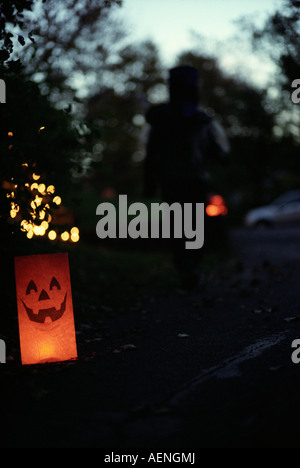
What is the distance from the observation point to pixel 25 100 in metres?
5.57

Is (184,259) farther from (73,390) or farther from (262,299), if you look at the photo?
(73,390)

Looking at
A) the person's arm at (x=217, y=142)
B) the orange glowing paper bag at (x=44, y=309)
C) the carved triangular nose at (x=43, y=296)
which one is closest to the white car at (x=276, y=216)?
the person's arm at (x=217, y=142)

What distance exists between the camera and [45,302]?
4188mm

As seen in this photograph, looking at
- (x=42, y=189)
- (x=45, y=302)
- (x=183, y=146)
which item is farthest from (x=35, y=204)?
(x=183, y=146)

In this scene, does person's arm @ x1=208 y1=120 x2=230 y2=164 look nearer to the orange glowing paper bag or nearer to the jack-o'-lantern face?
the orange glowing paper bag

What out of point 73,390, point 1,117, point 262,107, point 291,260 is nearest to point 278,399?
point 73,390

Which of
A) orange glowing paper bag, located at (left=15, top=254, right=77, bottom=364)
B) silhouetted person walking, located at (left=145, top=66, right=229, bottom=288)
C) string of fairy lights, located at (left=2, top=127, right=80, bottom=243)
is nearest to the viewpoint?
orange glowing paper bag, located at (left=15, top=254, right=77, bottom=364)

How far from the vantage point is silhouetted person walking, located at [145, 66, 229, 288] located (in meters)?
7.38

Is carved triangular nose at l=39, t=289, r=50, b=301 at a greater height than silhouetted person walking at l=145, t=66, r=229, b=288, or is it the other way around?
silhouetted person walking at l=145, t=66, r=229, b=288

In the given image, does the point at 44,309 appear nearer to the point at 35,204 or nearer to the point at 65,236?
the point at 35,204

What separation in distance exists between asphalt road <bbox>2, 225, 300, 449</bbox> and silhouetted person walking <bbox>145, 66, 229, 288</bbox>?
5.33 feet

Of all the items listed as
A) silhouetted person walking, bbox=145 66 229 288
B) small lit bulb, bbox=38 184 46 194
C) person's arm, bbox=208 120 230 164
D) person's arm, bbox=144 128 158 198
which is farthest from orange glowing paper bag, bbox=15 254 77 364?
person's arm, bbox=208 120 230 164

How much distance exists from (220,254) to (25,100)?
829cm
